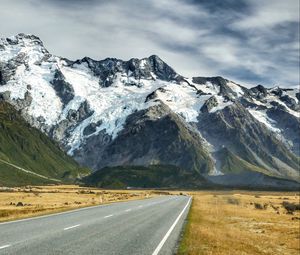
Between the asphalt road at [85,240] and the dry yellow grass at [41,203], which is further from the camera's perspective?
the dry yellow grass at [41,203]

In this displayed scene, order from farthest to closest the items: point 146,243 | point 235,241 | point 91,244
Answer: point 235,241, point 146,243, point 91,244

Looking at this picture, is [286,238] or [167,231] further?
[286,238]

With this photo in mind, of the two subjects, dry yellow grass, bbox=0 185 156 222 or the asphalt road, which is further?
dry yellow grass, bbox=0 185 156 222

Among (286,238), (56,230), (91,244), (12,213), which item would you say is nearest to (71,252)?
(91,244)

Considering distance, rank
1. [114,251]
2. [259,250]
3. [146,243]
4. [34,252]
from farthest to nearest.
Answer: [259,250] < [146,243] < [114,251] < [34,252]

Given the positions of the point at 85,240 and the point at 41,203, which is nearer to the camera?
the point at 85,240

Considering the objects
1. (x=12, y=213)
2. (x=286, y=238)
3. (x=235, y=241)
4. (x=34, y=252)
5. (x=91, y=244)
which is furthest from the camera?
(x=12, y=213)

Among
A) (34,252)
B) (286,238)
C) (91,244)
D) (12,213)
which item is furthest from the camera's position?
(12,213)

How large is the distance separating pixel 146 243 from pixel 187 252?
2.38m

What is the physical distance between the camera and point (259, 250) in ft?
89.8

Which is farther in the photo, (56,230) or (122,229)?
(122,229)

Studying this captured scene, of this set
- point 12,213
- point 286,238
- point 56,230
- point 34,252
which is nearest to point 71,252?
point 34,252

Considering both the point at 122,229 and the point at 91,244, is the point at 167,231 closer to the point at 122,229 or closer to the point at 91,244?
the point at 122,229

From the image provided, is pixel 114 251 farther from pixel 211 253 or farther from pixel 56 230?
pixel 56 230
